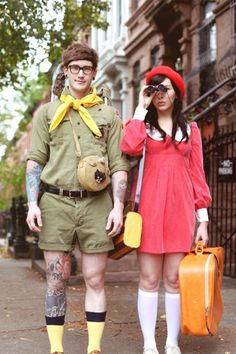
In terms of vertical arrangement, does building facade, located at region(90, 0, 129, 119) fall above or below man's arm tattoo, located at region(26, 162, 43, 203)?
above

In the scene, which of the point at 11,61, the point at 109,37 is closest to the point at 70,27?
the point at 11,61

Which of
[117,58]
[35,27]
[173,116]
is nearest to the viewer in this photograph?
[173,116]

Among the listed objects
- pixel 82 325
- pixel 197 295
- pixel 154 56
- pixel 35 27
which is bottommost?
pixel 82 325

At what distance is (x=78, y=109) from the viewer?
12.4 feet

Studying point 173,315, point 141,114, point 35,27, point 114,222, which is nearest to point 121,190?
point 114,222

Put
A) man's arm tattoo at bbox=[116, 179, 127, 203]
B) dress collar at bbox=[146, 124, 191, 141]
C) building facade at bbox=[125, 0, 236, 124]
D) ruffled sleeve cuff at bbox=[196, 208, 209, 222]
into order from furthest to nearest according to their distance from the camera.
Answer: building facade at bbox=[125, 0, 236, 124] < ruffled sleeve cuff at bbox=[196, 208, 209, 222] < dress collar at bbox=[146, 124, 191, 141] < man's arm tattoo at bbox=[116, 179, 127, 203]

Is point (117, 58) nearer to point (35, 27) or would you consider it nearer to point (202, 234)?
point (35, 27)

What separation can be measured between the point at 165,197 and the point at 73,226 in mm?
639

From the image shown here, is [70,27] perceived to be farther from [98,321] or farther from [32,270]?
[98,321]

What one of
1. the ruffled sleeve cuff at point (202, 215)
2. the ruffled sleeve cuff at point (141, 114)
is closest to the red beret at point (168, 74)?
the ruffled sleeve cuff at point (141, 114)

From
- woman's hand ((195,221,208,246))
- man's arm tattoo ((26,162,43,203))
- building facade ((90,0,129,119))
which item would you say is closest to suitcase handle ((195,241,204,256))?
woman's hand ((195,221,208,246))

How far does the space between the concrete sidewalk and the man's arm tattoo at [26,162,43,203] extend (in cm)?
130

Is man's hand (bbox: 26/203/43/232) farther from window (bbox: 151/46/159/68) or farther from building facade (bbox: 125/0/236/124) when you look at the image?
window (bbox: 151/46/159/68)

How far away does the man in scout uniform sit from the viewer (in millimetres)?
3725
